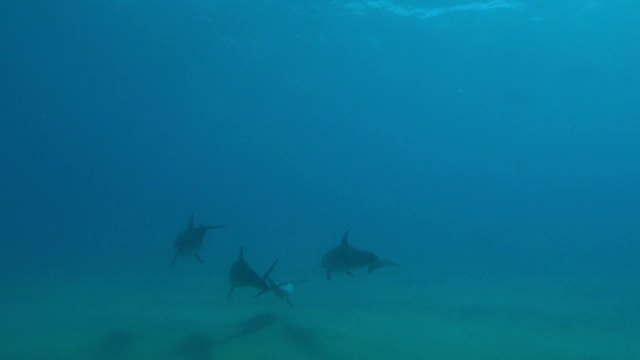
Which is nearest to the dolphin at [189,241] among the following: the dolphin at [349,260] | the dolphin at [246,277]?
the dolphin at [246,277]

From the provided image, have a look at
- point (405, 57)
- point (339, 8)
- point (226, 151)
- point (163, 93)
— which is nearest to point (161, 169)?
point (226, 151)

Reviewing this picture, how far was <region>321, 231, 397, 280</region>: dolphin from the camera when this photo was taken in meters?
7.09

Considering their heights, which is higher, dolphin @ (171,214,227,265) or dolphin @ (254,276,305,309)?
dolphin @ (171,214,227,265)

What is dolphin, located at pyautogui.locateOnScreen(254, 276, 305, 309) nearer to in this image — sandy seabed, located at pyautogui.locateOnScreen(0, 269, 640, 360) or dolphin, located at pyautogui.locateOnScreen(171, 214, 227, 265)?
dolphin, located at pyautogui.locateOnScreen(171, 214, 227, 265)

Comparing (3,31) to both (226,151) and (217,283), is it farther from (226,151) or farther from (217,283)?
(226,151)

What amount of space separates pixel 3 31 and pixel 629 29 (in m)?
39.7

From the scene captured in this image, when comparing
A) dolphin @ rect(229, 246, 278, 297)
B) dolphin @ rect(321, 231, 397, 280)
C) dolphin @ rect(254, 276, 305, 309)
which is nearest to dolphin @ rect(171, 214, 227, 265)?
dolphin @ rect(229, 246, 278, 297)

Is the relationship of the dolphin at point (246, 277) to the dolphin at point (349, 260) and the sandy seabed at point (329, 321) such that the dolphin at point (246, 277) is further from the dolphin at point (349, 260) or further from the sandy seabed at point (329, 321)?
the sandy seabed at point (329, 321)

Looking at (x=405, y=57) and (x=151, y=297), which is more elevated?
(x=405, y=57)

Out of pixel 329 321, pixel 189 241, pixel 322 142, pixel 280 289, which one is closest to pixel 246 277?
pixel 280 289

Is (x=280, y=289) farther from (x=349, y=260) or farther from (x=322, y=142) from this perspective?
(x=322, y=142)

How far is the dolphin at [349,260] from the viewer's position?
7.09 m

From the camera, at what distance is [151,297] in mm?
13773

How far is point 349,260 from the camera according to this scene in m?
7.18
